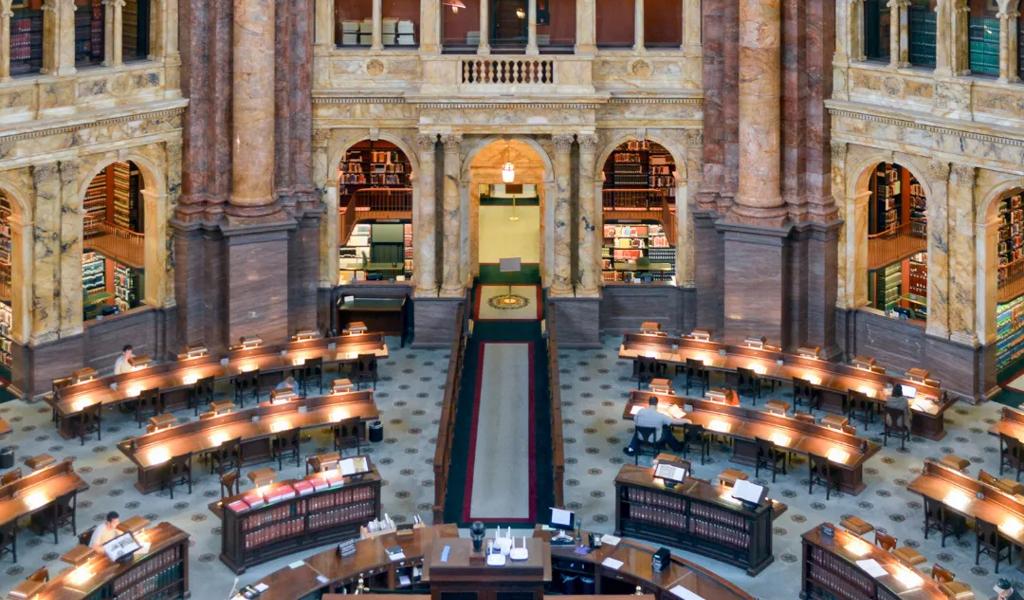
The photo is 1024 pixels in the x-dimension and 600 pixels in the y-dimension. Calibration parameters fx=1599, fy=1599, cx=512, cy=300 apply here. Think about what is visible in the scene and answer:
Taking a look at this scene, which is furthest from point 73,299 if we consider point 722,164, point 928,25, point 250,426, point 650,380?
point 928,25

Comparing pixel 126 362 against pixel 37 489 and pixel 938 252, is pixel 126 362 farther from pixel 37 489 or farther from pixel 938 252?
pixel 938 252

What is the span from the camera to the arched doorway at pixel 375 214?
131 feet

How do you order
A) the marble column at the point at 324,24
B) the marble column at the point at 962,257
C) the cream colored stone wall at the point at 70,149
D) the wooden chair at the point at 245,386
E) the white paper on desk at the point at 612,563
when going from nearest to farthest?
the white paper on desk at the point at 612,563, the cream colored stone wall at the point at 70,149, the marble column at the point at 962,257, the wooden chair at the point at 245,386, the marble column at the point at 324,24

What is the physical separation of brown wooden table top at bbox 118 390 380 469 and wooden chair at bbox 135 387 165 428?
9.66 feet

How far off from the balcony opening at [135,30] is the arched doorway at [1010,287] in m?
19.2

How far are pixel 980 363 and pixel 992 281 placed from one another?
Result: 1756 mm

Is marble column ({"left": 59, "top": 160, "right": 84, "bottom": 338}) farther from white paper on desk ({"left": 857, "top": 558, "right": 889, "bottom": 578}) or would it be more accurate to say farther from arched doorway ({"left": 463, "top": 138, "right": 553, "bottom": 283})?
white paper on desk ({"left": 857, "top": 558, "right": 889, "bottom": 578})

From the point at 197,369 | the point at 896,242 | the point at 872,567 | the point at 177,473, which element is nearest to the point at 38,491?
the point at 177,473

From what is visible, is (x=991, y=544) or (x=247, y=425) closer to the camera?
(x=991, y=544)

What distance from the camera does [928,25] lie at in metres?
34.2

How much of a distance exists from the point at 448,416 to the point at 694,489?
555 cm

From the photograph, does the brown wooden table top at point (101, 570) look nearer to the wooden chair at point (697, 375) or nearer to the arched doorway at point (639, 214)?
the wooden chair at point (697, 375)

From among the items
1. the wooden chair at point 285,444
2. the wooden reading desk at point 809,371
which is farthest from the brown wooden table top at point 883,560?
the wooden chair at point 285,444

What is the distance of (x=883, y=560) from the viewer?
2447 centimetres
